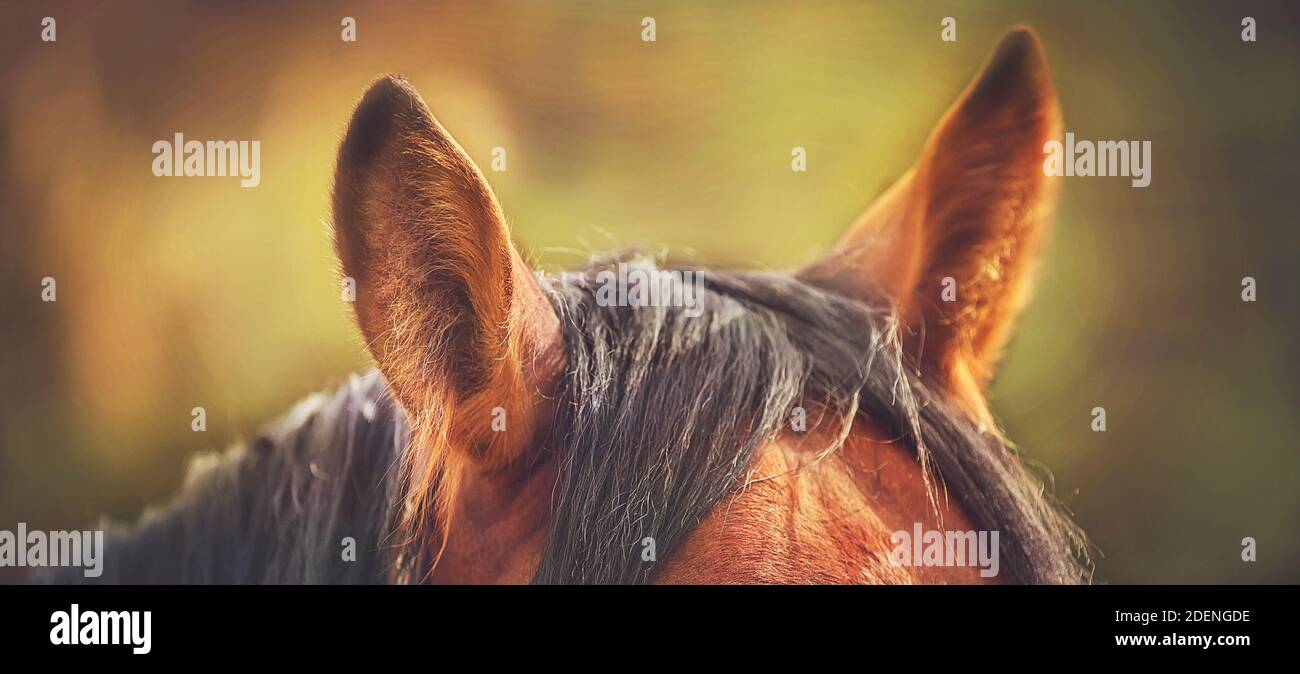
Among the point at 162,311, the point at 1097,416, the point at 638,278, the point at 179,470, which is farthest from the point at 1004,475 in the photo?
the point at 162,311

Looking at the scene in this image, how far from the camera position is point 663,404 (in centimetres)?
101

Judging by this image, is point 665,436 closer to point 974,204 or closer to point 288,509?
point 974,204

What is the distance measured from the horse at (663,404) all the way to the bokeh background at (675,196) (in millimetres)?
2341

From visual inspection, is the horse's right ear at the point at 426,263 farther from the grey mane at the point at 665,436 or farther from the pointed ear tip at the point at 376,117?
the grey mane at the point at 665,436

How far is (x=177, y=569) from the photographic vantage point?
142 centimetres

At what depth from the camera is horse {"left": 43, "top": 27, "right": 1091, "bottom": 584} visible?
88 cm

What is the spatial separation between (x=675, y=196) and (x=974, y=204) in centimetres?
253

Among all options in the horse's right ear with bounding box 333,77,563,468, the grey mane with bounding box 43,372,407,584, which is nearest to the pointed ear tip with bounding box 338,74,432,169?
the horse's right ear with bounding box 333,77,563,468

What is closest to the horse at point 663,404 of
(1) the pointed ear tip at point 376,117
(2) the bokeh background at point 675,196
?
(1) the pointed ear tip at point 376,117

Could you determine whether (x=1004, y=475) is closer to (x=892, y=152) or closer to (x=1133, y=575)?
(x=892, y=152)

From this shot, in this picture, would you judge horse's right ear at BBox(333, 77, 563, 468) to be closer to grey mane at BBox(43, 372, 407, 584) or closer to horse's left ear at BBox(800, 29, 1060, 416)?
grey mane at BBox(43, 372, 407, 584)

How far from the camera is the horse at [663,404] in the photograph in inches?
34.8

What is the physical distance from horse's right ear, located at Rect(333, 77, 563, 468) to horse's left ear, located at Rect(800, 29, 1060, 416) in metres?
0.54

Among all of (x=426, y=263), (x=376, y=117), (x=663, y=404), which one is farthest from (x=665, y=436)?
(x=376, y=117)
